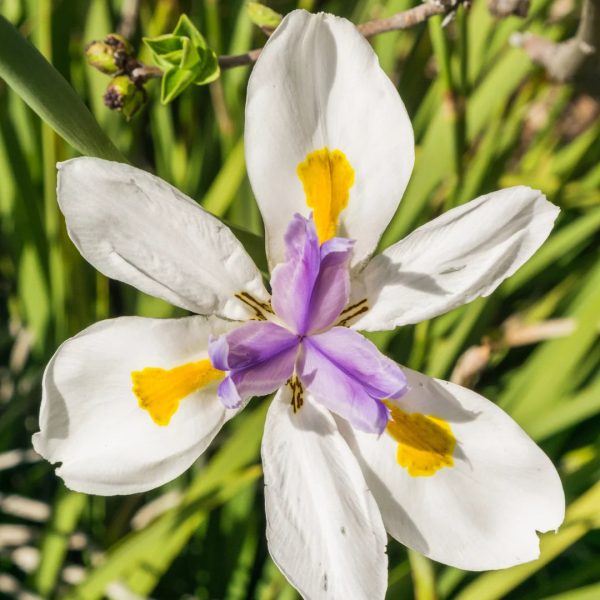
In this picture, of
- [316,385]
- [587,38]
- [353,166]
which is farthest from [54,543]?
[587,38]

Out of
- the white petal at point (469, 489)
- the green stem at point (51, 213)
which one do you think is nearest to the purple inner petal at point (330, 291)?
the white petal at point (469, 489)

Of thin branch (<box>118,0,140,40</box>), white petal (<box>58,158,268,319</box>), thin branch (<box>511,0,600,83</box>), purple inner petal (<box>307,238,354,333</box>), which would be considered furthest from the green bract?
thin branch (<box>118,0,140,40</box>)

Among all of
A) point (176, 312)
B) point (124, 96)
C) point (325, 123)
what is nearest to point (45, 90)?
point (124, 96)

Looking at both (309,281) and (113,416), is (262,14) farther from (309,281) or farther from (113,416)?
(113,416)

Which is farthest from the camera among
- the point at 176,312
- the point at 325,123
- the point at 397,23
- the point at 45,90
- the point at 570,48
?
the point at 176,312

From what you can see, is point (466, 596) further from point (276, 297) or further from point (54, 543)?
point (54, 543)
